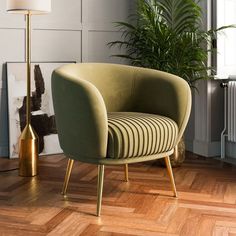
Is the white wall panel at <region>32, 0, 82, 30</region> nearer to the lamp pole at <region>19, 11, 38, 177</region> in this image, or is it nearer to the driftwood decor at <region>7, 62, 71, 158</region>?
the driftwood decor at <region>7, 62, 71, 158</region>

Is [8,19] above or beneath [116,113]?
above

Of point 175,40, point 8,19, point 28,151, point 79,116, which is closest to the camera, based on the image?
point 79,116

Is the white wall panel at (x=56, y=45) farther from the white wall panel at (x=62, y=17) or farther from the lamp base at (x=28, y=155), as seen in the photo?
the lamp base at (x=28, y=155)

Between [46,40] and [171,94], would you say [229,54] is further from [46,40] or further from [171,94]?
[46,40]

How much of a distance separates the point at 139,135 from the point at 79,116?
1.04 ft

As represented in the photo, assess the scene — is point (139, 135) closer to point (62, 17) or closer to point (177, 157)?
point (177, 157)

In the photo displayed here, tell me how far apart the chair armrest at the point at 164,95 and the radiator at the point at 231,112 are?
0.97 metres

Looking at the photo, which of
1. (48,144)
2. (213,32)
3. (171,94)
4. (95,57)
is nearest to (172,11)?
(213,32)

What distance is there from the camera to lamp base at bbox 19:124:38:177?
10.5 feet

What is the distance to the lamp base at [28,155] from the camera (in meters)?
3.19

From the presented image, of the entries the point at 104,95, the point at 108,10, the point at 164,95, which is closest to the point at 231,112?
the point at 164,95

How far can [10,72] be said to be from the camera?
3756mm

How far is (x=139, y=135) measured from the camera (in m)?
2.43

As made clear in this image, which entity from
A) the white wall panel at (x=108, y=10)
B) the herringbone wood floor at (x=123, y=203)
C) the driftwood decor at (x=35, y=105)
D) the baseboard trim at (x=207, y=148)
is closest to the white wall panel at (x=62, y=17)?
the white wall panel at (x=108, y=10)
